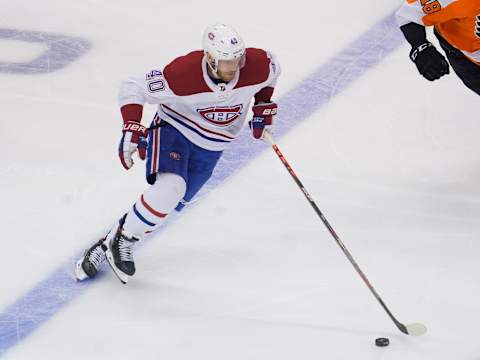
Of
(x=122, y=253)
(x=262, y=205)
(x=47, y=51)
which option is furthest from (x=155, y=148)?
(x=47, y=51)

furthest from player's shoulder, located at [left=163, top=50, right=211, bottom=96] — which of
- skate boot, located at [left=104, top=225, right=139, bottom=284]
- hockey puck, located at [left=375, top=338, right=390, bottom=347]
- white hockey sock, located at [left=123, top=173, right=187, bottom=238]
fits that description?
hockey puck, located at [left=375, top=338, right=390, bottom=347]

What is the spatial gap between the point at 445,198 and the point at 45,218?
1579 millimetres

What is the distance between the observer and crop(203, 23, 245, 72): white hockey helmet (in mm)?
3375

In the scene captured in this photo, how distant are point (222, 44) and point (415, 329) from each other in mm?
1100

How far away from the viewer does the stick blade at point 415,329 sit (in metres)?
3.38

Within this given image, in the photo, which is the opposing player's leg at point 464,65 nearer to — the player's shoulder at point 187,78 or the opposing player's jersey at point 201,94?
the opposing player's jersey at point 201,94

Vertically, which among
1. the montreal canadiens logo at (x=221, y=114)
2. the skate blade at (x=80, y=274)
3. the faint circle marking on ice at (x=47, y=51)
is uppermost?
the montreal canadiens logo at (x=221, y=114)

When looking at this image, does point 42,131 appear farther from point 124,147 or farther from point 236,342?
point 236,342

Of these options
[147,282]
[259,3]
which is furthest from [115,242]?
[259,3]

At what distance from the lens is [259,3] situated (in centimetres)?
578

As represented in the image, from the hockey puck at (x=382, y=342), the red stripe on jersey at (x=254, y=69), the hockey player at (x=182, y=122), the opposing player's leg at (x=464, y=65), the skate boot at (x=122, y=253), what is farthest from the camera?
the opposing player's leg at (x=464, y=65)

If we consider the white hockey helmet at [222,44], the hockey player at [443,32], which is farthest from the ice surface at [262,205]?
the white hockey helmet at [222,44]

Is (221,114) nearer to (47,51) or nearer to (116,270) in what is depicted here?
(116,270)

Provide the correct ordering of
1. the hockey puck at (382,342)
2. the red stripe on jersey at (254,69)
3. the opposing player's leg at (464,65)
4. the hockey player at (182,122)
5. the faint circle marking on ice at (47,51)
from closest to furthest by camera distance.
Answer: the hockey puck at (382,342)
the hockey player at (182,122)
the red stripe on jersey at (254,69)
the opposing player's leg at (464,65)
the faint circle marking on ice at (47,51)
